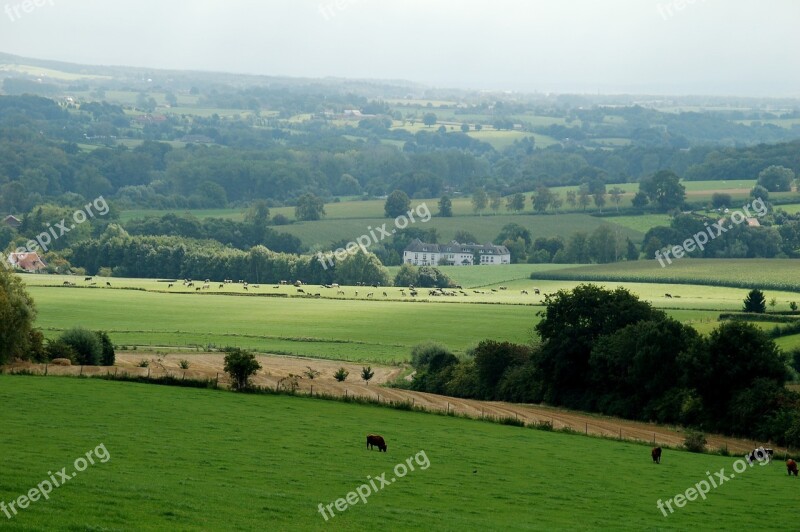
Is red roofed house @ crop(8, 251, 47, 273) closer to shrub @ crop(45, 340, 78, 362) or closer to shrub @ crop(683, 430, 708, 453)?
shrub @ crop(45, 340, 78, 362)

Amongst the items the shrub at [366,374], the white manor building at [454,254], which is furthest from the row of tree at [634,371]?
the white manor building at [454,254]

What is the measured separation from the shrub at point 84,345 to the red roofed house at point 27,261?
A: 85056 mm

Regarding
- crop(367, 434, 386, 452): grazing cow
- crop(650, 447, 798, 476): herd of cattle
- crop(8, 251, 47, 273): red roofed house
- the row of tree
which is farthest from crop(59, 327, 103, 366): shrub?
crop(8, 251, 47, 273): red roofed house

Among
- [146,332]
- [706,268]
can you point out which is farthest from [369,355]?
[706,268]

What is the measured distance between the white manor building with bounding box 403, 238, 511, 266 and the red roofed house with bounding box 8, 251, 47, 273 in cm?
4618

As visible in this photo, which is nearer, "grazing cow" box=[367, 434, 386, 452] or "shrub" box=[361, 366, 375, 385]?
"grazing cow" box=[367, 434, 386, 452]

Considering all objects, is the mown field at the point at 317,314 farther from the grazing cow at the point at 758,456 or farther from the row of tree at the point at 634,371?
the grazing cow at the point at 758,456

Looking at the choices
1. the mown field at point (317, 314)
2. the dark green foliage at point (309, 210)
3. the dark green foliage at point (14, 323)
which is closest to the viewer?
the dark green foliage at point (14, 323)

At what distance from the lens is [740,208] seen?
593 ft

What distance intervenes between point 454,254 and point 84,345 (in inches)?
4347

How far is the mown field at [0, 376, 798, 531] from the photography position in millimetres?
24516

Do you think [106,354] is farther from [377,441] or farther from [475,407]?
[377,441]

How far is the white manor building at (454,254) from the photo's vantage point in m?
164

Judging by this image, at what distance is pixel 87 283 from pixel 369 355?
5227 centimetres
